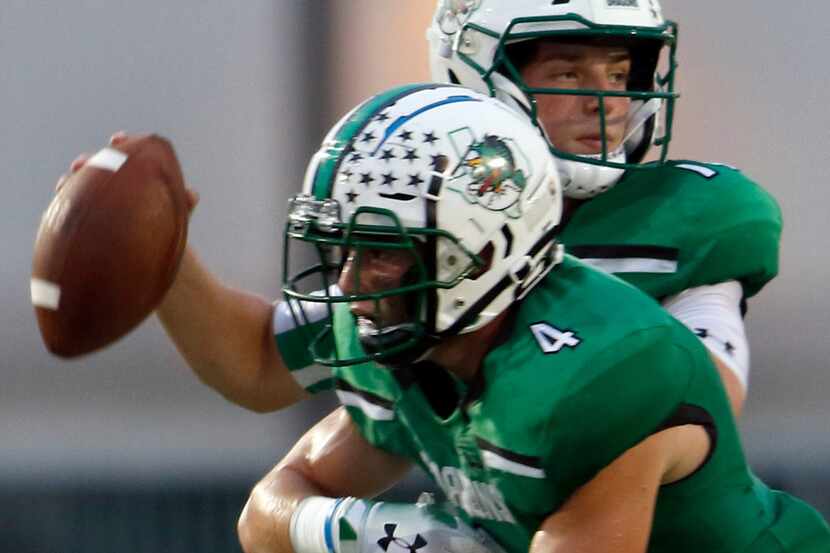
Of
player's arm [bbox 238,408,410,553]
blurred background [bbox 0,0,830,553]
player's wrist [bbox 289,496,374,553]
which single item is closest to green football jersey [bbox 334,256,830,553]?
player's wrist [bbox 289,496,374,553]

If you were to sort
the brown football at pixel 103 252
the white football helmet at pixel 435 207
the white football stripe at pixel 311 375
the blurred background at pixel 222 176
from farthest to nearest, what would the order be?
1. the blurred background at pixel 222 176
2. the white football stripe at pixel 311 375
3. the brown football at pixel 103 252
4. the white football helmet at pixel 435 207

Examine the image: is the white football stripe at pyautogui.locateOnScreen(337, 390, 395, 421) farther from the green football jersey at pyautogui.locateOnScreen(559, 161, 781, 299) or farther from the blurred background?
the blurred background

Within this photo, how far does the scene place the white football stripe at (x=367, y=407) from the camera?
2.08 meters

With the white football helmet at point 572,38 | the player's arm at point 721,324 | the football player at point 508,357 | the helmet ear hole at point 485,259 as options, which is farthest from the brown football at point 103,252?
the player's arm at point 721,324

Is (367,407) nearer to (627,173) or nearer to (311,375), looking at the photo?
(311,375)

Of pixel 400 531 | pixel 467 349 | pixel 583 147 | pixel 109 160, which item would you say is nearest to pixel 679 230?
pixel 583 147

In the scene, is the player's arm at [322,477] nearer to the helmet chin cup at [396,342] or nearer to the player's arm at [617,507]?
the helmet chin cup at [396,342]

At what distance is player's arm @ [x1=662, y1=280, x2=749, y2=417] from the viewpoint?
2158 millimetres

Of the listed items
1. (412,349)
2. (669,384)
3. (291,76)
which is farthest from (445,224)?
(291,76)

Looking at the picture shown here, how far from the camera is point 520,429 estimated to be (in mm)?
1773

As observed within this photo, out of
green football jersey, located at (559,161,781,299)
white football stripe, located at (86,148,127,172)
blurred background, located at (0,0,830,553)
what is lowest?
blurred background, located at (0,0,830,553)

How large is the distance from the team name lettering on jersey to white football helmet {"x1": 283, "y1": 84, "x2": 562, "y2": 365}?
0.54 ft

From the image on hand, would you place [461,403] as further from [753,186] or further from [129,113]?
[129,113]

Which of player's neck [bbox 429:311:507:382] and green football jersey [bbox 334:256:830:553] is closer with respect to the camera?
green football jersey [bbox 334:256:830:553]
